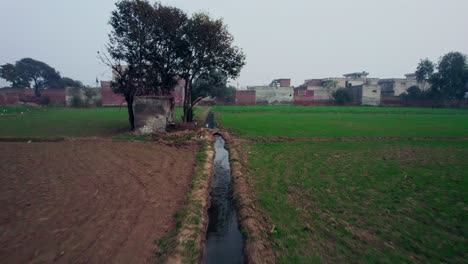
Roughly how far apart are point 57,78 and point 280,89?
253 ft

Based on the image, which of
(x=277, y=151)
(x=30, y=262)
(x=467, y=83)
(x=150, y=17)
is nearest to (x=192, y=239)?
(x=30, y=262)

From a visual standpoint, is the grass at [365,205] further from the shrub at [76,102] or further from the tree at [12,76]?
the tree at [12,76]

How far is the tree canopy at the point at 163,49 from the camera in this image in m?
18.0

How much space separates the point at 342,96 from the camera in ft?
209

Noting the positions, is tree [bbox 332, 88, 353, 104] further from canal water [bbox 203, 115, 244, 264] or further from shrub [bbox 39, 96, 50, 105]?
shrub [bbox 39, 96, 50, 105]

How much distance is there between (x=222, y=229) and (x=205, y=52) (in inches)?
681

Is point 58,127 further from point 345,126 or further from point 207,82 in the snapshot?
point 345,126

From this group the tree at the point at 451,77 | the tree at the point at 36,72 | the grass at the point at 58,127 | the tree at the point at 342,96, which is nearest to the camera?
the grass at the point at 58,127

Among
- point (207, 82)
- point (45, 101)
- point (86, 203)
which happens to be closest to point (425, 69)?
point (207, 82)

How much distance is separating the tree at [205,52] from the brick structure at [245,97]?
143 ft

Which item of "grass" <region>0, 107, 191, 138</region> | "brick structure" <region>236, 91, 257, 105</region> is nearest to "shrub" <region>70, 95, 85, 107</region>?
"grass" <region>0, 107, 191, 138</region>

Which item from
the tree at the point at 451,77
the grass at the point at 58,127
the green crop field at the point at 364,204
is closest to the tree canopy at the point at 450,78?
the tree at the point at 451,77

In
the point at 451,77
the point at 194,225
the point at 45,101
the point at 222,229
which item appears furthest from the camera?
the point at 451,77

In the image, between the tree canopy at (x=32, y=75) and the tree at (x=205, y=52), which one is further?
the tree canopy at (x=32, y=75)
